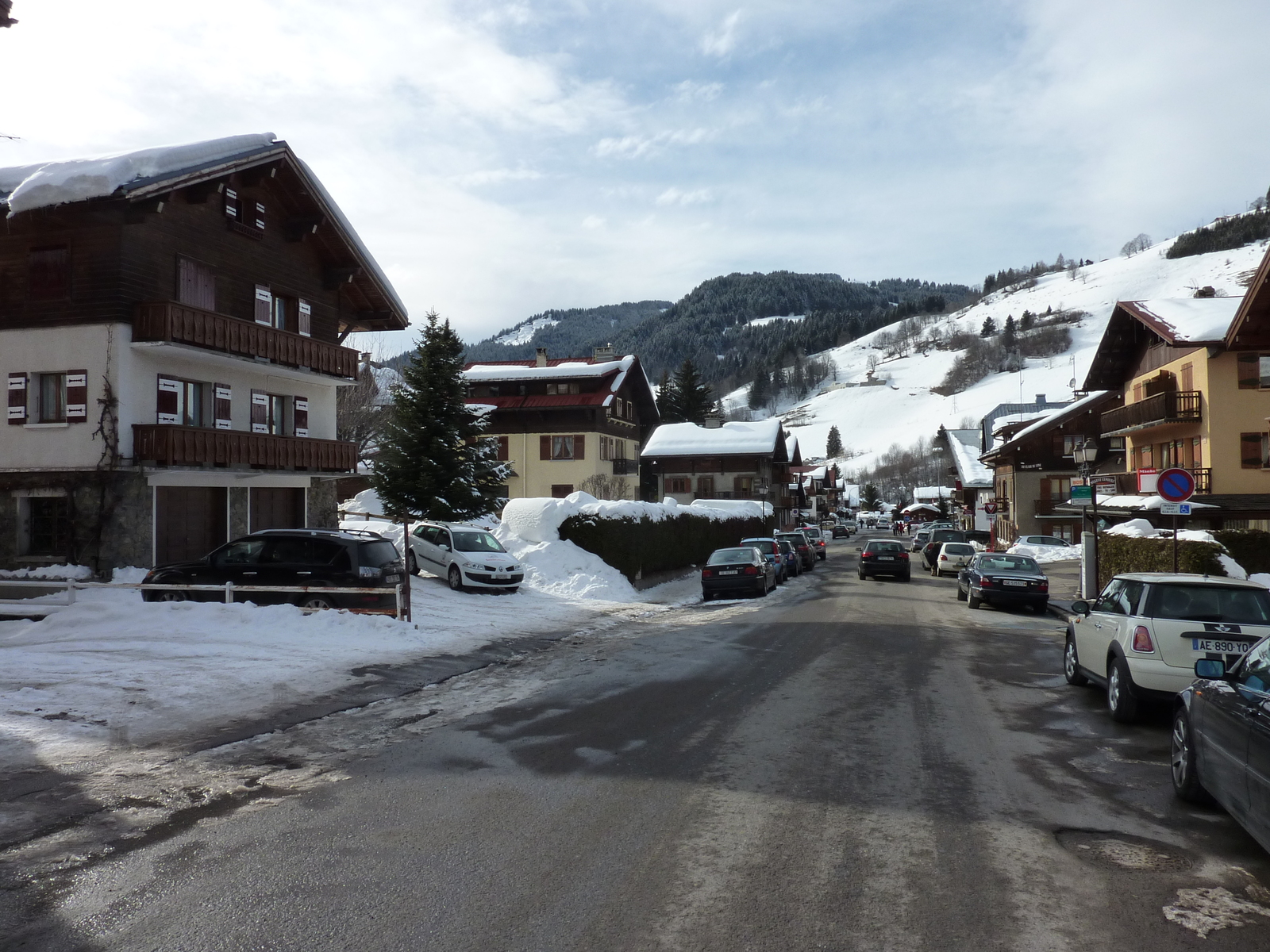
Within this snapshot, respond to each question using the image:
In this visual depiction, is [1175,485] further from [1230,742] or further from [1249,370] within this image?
[1249,370]

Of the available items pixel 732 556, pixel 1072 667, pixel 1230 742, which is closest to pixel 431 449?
pixel 732 556

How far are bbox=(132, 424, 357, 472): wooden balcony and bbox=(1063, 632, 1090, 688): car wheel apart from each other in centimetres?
1904

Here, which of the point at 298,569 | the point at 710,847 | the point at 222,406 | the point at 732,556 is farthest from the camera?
the point at 732,556

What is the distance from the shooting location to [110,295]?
21.6 metres

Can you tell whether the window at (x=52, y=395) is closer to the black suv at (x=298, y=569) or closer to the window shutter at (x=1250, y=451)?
the black suv at (x=298, y=569)

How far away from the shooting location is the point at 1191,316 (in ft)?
123

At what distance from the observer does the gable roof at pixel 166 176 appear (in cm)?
2073

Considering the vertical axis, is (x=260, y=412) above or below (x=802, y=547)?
above

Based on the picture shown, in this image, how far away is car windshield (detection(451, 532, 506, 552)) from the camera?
77.3ft

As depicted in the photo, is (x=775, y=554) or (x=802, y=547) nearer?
(x=775, y=554)

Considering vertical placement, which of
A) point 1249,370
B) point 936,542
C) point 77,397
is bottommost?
point 936,542

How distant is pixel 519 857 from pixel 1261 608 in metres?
8.24

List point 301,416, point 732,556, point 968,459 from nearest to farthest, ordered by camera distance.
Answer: point 732,556
point 301,416
point 968,459

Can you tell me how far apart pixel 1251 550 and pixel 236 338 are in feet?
86.1
